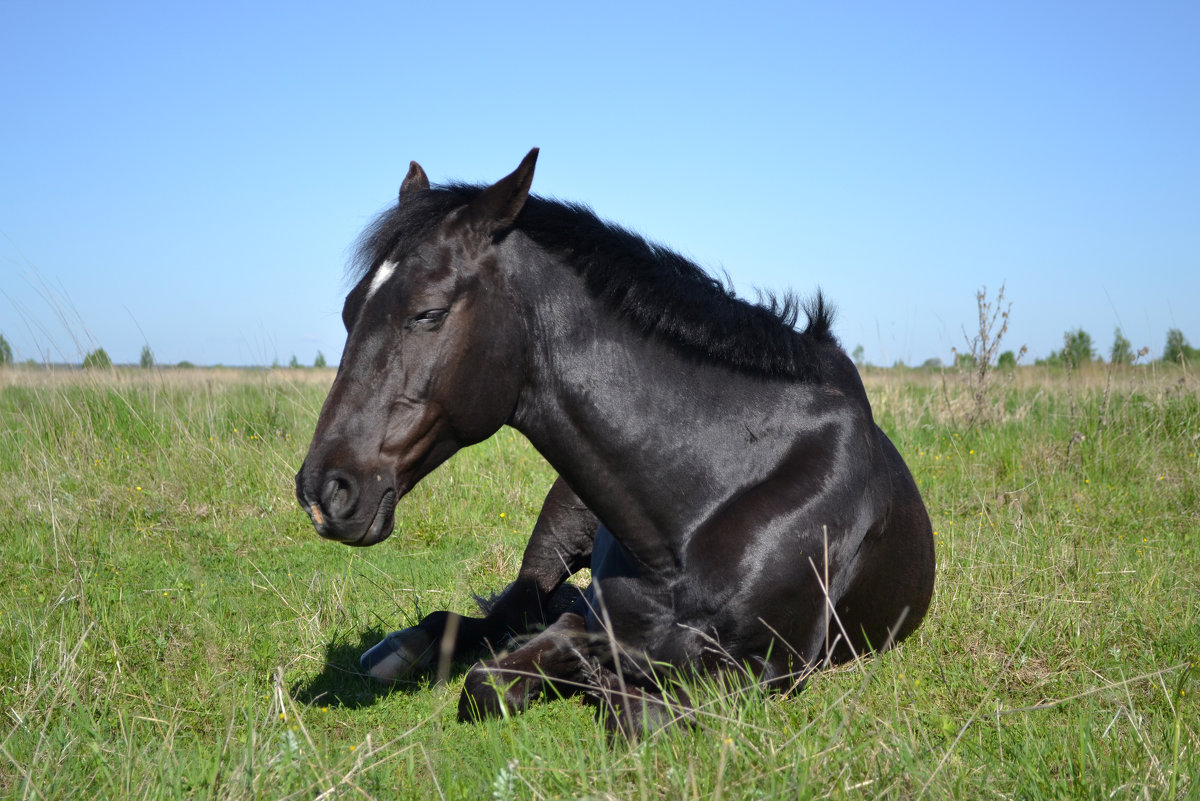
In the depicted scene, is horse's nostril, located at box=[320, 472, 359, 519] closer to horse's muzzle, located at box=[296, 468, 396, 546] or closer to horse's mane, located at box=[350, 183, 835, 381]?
horse's muzzle, located at box=[296, 468, 396, 546]

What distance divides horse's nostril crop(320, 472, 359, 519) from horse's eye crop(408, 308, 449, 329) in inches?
20.6

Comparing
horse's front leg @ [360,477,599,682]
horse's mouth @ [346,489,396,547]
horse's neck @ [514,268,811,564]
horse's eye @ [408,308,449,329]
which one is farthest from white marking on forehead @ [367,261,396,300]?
horse's front leg @ [360,477,599,682]

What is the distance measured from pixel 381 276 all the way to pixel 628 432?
0.97m

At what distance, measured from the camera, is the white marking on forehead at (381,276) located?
2721 millimetres

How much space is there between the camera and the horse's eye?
8.84 feet

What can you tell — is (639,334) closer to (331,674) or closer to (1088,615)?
(331,674)

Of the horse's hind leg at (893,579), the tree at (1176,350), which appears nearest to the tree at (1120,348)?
the tree at (1176,350)

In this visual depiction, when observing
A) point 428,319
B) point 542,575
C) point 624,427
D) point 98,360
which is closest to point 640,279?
point 624,427

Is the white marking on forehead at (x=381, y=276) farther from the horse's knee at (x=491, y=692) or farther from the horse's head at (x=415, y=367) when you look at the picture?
the horse's knee at (x=491, y=692)

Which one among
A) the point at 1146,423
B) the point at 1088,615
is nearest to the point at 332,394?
the point at 1088,615

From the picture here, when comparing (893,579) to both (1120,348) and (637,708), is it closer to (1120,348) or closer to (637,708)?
(637,708)

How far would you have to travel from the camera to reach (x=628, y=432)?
9.57ft

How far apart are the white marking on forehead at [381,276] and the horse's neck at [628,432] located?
53 centimetres

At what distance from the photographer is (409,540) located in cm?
600
